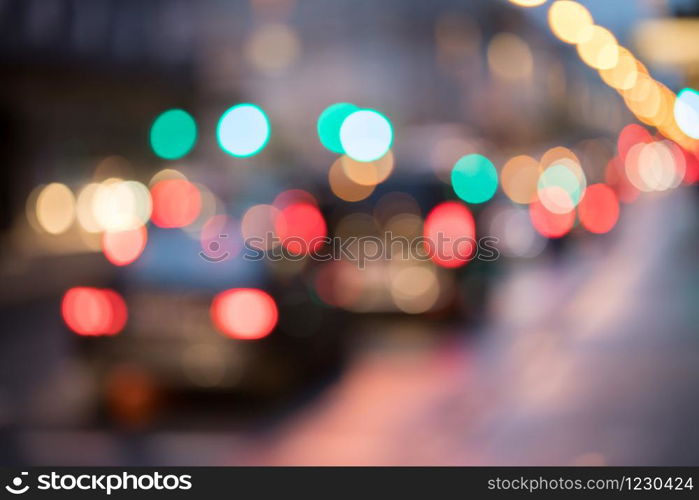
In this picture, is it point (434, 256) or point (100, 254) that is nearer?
point (434, 256)

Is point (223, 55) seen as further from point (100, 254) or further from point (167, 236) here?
point (167, 236)

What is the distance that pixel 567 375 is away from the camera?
8.48m

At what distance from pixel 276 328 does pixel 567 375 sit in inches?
109

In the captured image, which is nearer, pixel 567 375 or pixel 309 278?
pixel 309 278

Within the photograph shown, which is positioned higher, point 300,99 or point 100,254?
point 300,99

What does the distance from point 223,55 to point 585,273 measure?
17791mm

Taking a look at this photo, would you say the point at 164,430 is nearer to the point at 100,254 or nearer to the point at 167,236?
the point at 167,236

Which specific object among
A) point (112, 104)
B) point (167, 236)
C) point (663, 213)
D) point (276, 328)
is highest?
point (663, 213)

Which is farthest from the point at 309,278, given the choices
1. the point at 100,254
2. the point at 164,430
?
the point at 100,254

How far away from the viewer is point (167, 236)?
6918 mm
